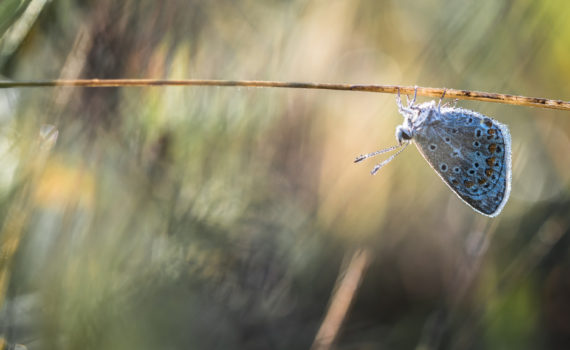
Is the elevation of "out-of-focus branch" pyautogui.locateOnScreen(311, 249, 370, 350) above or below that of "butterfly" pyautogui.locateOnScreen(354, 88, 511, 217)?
below

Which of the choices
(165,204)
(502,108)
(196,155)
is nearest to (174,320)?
(165,204)

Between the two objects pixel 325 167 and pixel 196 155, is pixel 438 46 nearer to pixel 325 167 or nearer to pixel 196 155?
pixel 325 167

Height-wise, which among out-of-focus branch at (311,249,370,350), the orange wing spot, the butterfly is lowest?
out-of-focus branch at (311,249,370,350)

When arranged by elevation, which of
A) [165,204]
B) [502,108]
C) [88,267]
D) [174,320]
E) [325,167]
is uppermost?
[502,108]

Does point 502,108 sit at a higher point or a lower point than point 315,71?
lower

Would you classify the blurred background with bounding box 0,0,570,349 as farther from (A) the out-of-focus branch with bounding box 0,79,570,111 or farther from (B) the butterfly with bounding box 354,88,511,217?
(B) the butterfly with bounding box 354,88,511,217

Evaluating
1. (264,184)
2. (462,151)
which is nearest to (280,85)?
(462,151)

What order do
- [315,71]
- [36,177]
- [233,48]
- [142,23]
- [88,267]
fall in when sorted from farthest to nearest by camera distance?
[315,71] → [233,48] → [142,23] → [88,267] → [36,177]

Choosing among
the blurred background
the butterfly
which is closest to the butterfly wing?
the butterfly
